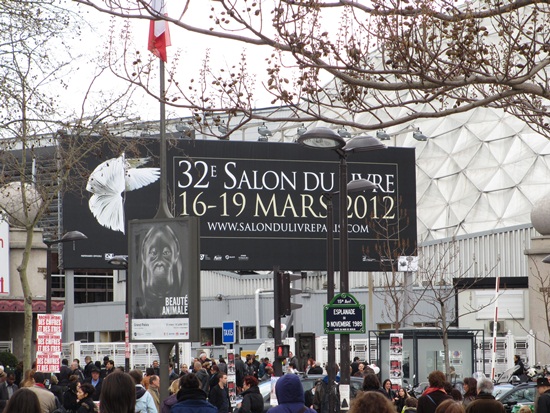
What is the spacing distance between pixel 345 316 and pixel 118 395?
998 cm

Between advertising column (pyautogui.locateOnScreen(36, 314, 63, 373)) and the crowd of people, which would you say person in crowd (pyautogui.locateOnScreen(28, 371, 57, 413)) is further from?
advertising column (pyautogui.locateOnScreen(36, 314, 63, 373))

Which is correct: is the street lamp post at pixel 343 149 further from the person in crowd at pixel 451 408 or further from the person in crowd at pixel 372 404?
the person in crowd at pixel 372 404

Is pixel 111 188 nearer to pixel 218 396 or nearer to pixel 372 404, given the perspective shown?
pixel 218 396

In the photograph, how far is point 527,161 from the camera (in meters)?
57.5

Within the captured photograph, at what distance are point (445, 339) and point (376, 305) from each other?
22260mm

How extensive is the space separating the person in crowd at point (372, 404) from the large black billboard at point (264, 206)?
34155 mm

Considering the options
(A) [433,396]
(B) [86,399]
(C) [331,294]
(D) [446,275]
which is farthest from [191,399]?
(D) [446,275]

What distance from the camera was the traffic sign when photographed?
18406 mm

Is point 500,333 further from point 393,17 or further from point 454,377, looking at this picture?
point 393,17

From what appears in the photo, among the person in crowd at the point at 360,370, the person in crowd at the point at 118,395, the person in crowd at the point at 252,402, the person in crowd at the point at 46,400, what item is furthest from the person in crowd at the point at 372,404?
the person in crowd at the point at 360,370

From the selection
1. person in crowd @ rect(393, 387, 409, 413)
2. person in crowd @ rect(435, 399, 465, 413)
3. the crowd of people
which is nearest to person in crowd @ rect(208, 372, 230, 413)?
the crowd of people

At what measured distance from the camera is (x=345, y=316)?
60.6 feet

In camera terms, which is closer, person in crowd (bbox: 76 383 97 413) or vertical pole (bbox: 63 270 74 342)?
person in crowd (bbox: 76 383 97 413)

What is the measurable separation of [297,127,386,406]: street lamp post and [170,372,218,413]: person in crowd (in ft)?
21.4
